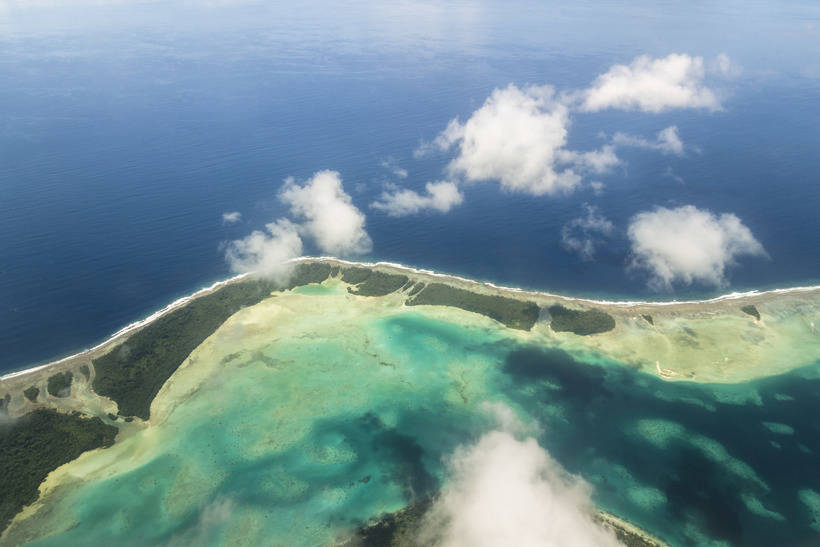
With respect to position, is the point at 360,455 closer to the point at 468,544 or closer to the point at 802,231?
the point at 468,544

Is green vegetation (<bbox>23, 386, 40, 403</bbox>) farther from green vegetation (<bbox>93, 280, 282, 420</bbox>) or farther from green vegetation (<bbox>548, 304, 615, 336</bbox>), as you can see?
green vegetation (<bbox>548, 304, 615, 336</bbox>)

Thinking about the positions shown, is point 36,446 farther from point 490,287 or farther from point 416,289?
point 490,287

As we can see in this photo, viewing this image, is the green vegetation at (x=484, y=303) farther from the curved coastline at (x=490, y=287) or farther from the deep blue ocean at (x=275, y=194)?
the deep blue ocean at (x=275, y=194)

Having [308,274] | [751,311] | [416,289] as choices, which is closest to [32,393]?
[308,274]

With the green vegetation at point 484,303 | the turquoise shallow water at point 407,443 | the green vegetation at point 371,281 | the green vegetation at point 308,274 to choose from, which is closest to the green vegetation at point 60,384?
the turquoise shallow water at point 407,443

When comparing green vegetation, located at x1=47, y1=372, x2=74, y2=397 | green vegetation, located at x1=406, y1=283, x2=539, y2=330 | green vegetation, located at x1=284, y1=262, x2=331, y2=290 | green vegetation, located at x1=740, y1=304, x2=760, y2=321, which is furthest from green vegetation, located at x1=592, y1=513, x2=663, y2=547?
green vegetation, located at x1=47, y1=372, x2=74, y2=397
